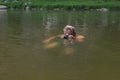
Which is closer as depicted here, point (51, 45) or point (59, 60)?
point (59, 60)

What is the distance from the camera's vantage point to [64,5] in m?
60.8

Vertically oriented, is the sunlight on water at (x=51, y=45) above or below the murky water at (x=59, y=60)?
below

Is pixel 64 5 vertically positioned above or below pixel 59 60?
below

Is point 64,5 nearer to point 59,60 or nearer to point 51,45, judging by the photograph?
point 51,45

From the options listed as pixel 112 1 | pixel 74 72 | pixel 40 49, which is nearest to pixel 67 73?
pixel 74 72

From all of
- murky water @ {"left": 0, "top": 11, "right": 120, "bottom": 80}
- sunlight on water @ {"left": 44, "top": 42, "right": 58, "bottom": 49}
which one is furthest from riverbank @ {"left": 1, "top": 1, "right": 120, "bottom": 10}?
sunlight on water @ {"left": 44, "top": 42, "right": 58, "bottom": 49}

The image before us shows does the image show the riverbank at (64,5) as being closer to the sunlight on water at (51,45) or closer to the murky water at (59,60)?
the murky water at (59,60)

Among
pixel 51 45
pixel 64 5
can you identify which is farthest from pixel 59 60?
pixel 64 5

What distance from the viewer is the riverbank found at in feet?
192

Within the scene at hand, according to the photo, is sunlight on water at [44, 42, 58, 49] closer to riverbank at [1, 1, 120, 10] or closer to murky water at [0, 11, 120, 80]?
murky water at [0, 11, 120, 80]

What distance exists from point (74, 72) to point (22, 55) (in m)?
3.48

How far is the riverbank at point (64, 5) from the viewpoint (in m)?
58.6

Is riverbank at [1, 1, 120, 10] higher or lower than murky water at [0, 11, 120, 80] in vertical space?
lower

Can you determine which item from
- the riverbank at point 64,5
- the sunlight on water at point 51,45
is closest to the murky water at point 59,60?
the sunlight on water at point 51,45
